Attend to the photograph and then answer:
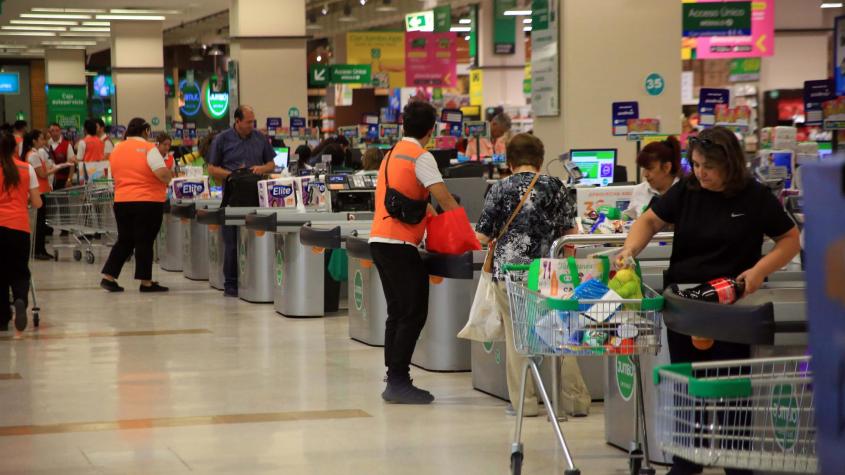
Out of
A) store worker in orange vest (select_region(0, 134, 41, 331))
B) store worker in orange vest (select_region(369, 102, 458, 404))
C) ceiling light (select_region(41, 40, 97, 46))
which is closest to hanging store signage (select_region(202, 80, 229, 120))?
ceiling light (select_region(41, 40, 97, 46))

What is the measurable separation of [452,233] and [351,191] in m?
3.33

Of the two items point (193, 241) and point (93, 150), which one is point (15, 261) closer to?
point (193, 241)

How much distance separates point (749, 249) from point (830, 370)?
91.7 inches

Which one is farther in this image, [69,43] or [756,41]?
[69,43]

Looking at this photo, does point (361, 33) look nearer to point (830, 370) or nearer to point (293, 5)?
point (293, 5)

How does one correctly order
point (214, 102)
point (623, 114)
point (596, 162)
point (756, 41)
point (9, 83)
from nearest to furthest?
point (596, 162)
point (623, 114)
point (756, 41)
point (214, 102)
point (9, 83)

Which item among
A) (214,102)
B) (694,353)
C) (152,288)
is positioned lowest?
(152,288)

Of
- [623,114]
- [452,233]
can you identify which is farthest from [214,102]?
[452,233]

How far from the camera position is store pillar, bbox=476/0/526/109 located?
2636cm

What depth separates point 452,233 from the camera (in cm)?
639

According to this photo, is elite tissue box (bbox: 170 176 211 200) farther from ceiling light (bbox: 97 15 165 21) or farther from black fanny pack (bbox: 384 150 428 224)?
ceiling light (bbox: 97 15 165 21)

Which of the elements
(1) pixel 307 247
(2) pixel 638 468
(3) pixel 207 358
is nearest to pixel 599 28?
(1) pixel 307 247

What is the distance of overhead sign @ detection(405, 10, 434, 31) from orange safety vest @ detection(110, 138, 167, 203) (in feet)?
47.2

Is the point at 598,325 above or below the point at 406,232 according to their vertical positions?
below
